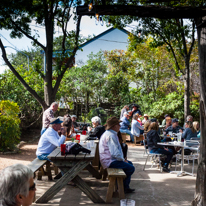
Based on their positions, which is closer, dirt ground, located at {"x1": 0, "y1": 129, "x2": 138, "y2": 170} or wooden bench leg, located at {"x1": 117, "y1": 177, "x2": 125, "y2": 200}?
wooden bench leg, located at {"x1": 117, "y1": 177, "x2": 125, "y2": 200}

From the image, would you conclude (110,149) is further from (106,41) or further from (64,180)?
(106,41)

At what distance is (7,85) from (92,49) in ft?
36.3

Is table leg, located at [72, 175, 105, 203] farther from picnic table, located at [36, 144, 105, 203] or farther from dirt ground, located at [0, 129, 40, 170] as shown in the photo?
dirt ground, located at [0, 129, 40, 170]

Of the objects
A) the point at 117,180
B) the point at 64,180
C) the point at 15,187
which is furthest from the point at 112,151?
the point at 15,187

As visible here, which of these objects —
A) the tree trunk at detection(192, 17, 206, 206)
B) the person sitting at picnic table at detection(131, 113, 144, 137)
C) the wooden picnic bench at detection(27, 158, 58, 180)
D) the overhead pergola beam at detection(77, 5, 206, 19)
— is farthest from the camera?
the person sitting at picnic table at detection(131, 113, 144, 137)

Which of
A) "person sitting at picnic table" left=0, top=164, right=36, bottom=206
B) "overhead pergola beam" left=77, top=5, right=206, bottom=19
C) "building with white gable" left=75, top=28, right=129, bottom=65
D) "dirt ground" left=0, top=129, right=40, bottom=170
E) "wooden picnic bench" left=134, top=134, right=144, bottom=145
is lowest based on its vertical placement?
"dirt ground" left=0, top=129, right=40, bottom=170

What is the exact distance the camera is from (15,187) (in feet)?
5.85

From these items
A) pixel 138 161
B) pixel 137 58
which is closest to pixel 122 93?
pixel 137 58

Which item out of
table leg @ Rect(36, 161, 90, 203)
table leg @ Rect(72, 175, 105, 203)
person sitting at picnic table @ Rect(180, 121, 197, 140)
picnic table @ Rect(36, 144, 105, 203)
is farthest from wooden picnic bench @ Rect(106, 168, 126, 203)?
person sitting at picnic table @ Rect(180, 121, 197, 140)

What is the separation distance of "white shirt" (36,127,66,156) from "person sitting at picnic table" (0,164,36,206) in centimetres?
361

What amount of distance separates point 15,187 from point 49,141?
3.73 meters

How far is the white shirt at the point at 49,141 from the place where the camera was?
17.9 ft

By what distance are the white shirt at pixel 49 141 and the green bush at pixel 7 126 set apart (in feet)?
14.5

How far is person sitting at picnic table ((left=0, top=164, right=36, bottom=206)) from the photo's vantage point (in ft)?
5.79
